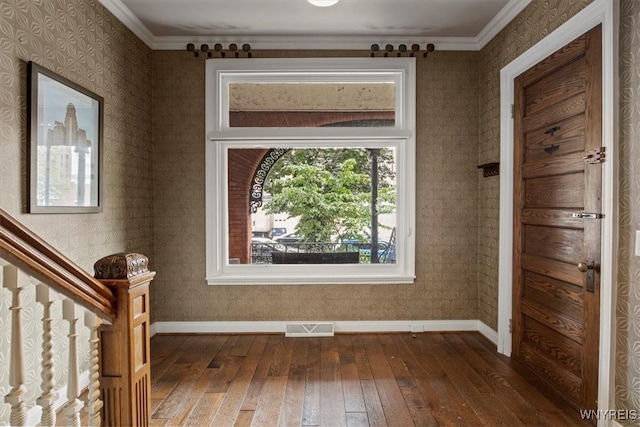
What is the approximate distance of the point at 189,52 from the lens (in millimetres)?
3350

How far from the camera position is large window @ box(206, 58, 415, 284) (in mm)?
3371

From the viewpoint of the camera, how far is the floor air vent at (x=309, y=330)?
3346mm

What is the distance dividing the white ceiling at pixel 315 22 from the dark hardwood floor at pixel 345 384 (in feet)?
8.88

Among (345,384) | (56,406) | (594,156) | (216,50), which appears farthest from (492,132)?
(56,406)

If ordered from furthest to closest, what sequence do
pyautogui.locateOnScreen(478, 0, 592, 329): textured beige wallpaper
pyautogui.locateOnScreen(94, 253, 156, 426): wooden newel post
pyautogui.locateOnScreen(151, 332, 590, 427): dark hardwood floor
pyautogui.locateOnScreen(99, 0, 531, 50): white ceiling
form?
pyautogui.locateOnScreen(99, 0, 531, 50): white ceiling < pyautogui.locateOnScreen(478, 0, 592, 329): textured beige wallpaper < pyautogui.locateOnScreen(151, 332, 590, 427): dark hardwood floor < pyautogui.locateOnScreen(94, 253, 156, 426): wooden newel post

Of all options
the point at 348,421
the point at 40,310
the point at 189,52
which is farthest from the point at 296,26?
the point at 348,421

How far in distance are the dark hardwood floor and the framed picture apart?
136 cm

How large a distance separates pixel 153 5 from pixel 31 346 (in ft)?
8.18

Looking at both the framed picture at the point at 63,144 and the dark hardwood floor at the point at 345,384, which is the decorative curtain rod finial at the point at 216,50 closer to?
the framed picture at the point at 63,144

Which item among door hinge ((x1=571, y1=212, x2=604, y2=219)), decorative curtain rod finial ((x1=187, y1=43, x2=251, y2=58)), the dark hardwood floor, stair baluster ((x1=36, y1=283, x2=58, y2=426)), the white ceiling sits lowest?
the dark hardwood floor

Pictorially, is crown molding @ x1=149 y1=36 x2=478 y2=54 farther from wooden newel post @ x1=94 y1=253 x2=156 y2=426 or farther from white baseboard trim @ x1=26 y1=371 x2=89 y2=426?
white baseboard trim @ x1=26 y1=371 x2=89 y2=426

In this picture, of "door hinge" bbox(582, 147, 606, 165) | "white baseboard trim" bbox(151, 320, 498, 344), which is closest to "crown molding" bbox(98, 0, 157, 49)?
"white baseboard trim" bbox(151, 320, 498, 344)

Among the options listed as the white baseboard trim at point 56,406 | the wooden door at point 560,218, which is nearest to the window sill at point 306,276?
the wooden door at point 560,218

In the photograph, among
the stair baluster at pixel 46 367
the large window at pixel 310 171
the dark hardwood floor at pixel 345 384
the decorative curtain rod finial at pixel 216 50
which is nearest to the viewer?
the stair baluster at pixel 46 367
